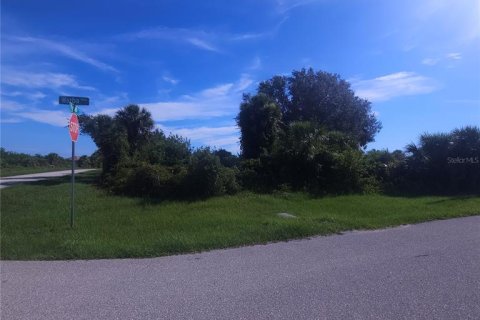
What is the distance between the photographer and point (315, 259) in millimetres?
6922

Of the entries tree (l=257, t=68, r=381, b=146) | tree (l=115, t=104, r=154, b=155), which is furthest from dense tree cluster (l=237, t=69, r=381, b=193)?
tree (l=115, t=104, r=154, b=155)

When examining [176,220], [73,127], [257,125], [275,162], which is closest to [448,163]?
[275,162]

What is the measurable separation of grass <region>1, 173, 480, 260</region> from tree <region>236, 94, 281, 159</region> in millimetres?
8891

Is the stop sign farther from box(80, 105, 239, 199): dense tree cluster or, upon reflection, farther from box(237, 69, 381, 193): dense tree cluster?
box(237, 69, 381, 193): dense tree cluster

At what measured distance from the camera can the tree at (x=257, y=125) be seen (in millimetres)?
24297

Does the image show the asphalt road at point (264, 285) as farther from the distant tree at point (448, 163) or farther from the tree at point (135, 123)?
the tree at point (135, 123)

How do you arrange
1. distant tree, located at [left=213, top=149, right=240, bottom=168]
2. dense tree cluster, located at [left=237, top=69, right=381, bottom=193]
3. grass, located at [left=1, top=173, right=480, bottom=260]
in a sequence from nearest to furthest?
grass, located at [left=1, top=173, right=480, bottom=260] < dense tree cluster, located at [left=237, top=69, right=381, bottom=193] < distant tree, located at [left=213, top=149, right=240, bottom=168]

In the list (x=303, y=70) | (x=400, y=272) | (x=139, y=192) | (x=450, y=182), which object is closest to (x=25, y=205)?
(x=139, y=192)

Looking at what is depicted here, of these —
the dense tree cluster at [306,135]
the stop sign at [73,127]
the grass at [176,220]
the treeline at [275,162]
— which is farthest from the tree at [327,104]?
the stop sign at [73,127]

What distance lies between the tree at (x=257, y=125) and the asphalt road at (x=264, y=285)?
16424 millimetres

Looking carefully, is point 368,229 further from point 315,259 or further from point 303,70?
point 303,70

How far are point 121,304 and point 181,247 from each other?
297cm

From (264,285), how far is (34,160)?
62072 millimetres

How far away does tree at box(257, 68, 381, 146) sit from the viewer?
35.9m
